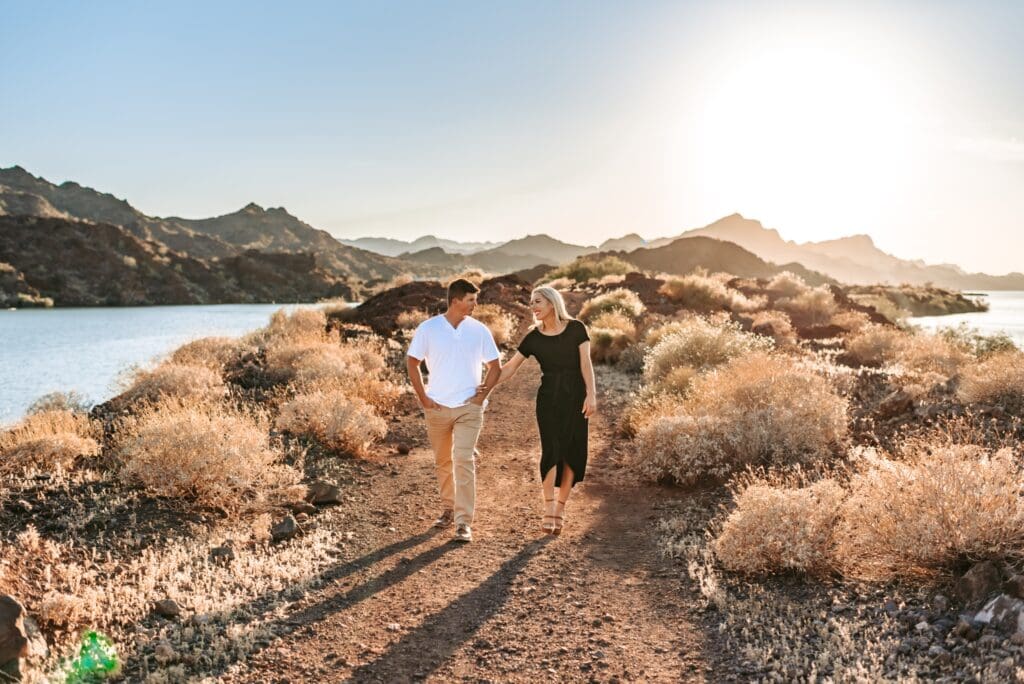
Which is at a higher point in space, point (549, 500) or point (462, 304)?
point (462, 304)

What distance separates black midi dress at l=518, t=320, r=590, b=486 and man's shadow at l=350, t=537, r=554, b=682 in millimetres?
1185

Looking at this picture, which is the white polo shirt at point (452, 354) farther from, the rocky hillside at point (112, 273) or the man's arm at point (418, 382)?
the rocky hillside at point (112, 273)

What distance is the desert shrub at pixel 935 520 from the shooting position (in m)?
4.07

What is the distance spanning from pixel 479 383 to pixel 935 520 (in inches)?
143

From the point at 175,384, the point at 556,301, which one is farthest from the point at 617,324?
the point at 556,301

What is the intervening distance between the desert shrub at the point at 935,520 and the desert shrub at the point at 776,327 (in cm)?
1252

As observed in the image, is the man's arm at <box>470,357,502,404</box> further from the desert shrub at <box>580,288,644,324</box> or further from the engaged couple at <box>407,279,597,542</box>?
the desert shrub at <box>580,288,644,324</box>

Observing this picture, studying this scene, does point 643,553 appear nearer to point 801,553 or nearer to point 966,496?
point 801,553

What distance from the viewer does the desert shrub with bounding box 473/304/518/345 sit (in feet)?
59.3

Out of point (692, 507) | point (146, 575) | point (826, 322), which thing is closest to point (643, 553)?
point (692, 507)

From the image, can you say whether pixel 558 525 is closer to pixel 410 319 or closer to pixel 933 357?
pixel 933 357

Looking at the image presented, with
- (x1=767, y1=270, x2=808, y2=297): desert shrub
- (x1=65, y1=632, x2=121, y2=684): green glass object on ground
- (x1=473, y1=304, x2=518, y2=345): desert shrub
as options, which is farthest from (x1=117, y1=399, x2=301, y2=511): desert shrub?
(x1=767, y1=270, x2=808, y2=297): desert shrub

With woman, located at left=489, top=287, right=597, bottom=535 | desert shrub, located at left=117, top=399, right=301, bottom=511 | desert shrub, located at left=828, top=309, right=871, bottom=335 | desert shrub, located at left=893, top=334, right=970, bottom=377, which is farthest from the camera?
desert shrub, located at left=828, top=309, right=871, bottom=335

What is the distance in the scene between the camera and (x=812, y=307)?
82.0 ft
